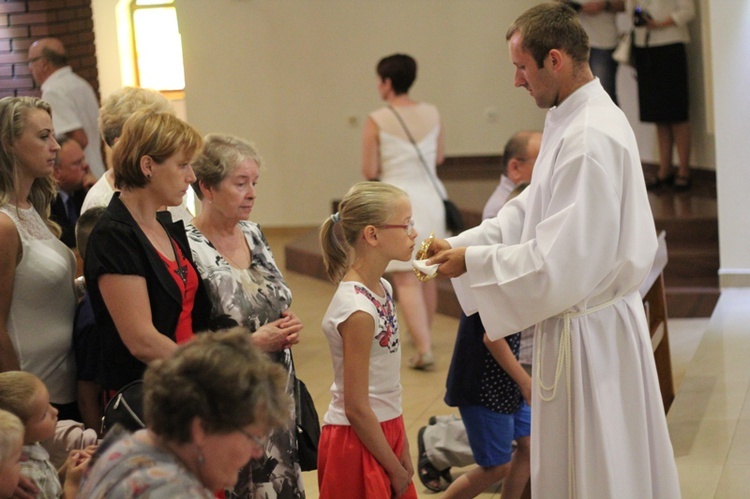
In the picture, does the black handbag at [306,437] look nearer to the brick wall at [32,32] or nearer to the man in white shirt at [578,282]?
the man in white shirt at [578,282]

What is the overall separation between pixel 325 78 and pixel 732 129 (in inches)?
174

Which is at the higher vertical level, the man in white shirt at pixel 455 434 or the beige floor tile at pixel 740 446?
the man in white shirt at pixel 455 434

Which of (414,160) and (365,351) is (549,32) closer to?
(365,351)

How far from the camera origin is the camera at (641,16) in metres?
7.73

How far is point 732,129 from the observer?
6727 mm

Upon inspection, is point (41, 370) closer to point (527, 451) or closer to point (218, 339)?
point (218, 339)

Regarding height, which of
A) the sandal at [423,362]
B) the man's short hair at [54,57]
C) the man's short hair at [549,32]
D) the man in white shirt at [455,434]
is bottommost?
the sandal at [423,362]

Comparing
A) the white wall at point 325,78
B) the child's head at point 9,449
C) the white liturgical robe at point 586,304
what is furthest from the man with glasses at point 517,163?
the white wall at point 325,78

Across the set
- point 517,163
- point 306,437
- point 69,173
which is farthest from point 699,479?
point 69,173

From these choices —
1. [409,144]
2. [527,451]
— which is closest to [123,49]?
[409,144]

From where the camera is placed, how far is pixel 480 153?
10.2 m

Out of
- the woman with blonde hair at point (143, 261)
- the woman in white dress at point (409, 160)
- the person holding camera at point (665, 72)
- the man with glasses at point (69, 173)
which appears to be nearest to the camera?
the woman with blonde hair at point (143, 261)

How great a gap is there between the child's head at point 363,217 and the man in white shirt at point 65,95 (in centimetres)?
401

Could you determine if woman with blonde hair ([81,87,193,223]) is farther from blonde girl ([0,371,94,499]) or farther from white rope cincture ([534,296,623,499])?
white rope cincture ([534,296,623,499])
